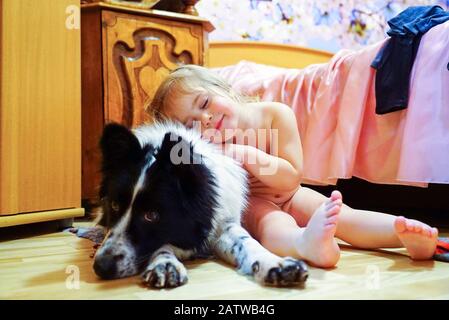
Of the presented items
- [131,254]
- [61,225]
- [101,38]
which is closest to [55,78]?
[101,38]

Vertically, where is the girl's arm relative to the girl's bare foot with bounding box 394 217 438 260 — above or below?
above

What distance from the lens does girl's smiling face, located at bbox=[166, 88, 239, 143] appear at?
161 cm

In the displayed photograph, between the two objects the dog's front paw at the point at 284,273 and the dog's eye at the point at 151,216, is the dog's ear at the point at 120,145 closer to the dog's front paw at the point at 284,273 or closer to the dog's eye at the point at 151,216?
the dog's eye at the point at 151,216

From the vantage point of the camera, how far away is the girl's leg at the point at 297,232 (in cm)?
111

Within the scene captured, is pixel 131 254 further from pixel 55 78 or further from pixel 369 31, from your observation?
pixel 369 31

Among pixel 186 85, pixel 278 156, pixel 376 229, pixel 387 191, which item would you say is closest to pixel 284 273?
pixel 376 229

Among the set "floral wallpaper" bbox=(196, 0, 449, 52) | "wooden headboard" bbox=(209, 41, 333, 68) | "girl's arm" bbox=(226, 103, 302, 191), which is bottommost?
"girl's arm" bbox=(226, 103, 302, 191)

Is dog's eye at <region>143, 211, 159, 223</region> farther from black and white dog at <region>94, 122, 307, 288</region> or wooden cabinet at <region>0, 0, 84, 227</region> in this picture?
wooden cabinet at <region>0, 0, 84, 227</region>

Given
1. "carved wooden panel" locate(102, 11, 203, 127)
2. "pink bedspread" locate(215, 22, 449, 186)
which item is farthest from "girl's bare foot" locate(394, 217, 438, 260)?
"carved wooden panel" locate(102, 11, 203, 127)

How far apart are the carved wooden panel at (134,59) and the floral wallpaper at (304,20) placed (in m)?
1.64

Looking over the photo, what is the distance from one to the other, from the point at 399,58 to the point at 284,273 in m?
1.32

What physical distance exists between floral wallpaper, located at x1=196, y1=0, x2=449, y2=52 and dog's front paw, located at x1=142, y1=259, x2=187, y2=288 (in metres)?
3.17
